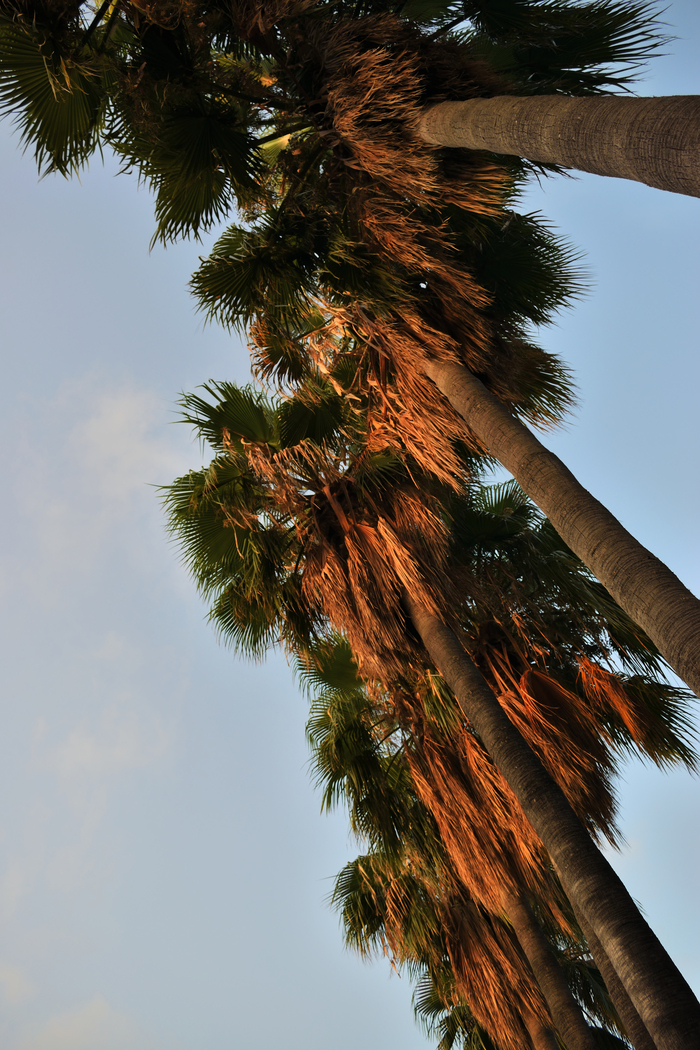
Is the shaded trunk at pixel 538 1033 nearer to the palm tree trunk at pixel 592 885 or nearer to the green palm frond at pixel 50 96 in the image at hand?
the palm tree trunk at pixel 592 885

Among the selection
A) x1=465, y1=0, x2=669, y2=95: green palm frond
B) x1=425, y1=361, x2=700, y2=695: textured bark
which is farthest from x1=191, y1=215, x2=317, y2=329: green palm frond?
x1=425, y1=361, x2=700, y2=695: textured bark

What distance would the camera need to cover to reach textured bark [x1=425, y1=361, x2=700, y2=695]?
2.37 metres

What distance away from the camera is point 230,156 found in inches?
188

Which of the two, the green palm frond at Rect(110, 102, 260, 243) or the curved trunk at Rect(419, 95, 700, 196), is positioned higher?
the green palm frond at Rect(110, 102, 260, 243)

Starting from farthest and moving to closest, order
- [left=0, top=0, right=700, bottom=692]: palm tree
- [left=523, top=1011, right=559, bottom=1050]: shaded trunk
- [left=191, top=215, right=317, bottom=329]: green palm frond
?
[left=191, top=215, right=317, bottom=329]: green palm frond < [left=523, top=1011, right=559, bottom=1050]: shaded trunk < [left=0, top=0, right=700, bottom=692]: palm tree

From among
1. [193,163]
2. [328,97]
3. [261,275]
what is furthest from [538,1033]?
[193,163]

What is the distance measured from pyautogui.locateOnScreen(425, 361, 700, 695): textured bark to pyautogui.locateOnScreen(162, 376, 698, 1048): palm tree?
51.8 inches

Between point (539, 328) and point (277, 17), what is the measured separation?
3.62 metres

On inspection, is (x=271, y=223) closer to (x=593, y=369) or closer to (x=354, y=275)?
(x=354, y=275)

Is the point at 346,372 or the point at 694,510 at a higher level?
the point at 694,510

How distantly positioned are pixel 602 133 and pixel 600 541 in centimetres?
163

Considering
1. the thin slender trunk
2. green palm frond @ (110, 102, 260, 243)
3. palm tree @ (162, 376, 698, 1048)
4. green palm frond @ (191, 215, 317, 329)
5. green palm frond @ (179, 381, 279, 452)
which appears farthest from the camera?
green palm frond @ (179, 381, 279, 452)

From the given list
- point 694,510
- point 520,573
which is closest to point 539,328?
point 520,573

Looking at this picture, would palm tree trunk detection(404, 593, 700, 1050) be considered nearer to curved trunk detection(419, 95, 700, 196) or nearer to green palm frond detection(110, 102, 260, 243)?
curved trunk detection(419, 95, 700, 196)
